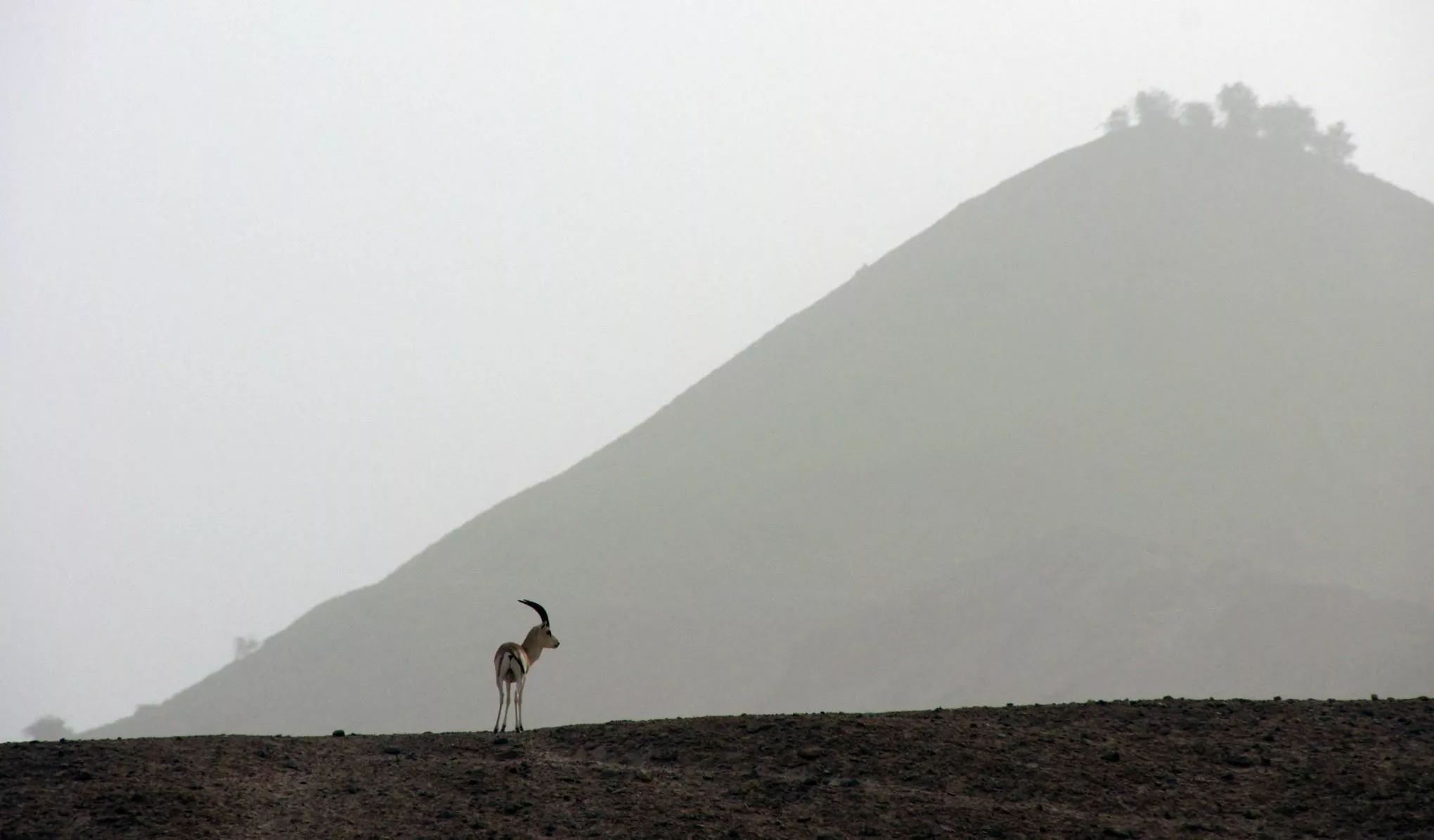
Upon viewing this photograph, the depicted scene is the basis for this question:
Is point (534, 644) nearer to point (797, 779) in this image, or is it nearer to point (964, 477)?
point (797, 779)

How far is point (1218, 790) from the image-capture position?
16938 mm

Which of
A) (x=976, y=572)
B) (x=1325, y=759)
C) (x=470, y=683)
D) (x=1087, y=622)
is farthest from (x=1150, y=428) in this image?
(x=1325, y=759)

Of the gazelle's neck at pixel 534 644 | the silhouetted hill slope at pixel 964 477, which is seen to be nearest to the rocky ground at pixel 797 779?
the gazelle's neck at pixel 534 644

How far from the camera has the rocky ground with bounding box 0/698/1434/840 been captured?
52.1 ft

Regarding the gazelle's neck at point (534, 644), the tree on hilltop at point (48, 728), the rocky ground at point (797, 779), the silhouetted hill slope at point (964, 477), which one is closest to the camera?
the rocky ground at point (797, 779)

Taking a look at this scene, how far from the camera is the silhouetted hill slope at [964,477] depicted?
5128 inches

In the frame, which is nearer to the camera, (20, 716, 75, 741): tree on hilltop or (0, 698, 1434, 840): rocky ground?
(0, 698, 1434, 840): rocky ground

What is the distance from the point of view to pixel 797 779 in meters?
17.5

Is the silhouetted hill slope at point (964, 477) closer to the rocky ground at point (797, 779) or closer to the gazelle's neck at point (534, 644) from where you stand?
the gazelle's neck at point (534, 644)

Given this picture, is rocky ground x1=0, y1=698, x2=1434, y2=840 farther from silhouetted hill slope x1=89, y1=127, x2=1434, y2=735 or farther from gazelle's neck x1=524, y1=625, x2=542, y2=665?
silhouetted hill slope x1=89, y1=127, x2=1434, y2=735

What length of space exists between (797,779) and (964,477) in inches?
5368

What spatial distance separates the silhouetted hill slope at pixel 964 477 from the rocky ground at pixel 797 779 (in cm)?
9300

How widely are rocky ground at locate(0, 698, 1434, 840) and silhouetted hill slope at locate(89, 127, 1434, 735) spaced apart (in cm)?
9300

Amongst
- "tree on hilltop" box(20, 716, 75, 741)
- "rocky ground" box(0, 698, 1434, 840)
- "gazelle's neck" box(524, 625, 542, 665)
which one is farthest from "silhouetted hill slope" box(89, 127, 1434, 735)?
"rocky ground" box(0, 698, 1434, 840)
